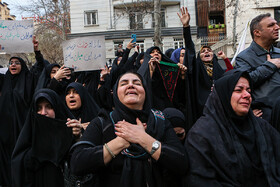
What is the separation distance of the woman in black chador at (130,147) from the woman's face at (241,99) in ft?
1.76

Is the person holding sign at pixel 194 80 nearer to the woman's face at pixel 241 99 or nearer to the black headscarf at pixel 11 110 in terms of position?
the woman's face at pixel 241 99

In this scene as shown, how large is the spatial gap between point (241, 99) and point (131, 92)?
2.81ft

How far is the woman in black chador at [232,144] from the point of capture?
1891 mm

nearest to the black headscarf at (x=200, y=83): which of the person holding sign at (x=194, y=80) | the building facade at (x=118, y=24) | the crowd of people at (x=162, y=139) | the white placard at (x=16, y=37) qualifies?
the person holding sign at (x=194, y=80)

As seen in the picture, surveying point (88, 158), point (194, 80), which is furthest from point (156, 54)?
point (88, 158)

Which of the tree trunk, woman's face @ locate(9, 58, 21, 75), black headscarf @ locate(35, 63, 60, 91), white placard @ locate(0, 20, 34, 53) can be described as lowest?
black headscarf @ locate(35, 63, 60, 91)

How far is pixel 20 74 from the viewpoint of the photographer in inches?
181

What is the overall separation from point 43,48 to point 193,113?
22320 mm

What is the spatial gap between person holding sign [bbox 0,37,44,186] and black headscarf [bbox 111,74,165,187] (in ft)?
9.52

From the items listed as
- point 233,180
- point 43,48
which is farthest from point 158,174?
point 43,48

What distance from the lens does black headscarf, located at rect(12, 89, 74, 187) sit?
7.87 feet

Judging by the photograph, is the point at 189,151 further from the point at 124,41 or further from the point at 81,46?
the point at 124,41

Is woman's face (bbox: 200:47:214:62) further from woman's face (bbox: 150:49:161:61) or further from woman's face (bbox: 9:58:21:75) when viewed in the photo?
woman's face (bbox: 9:58:21:75)

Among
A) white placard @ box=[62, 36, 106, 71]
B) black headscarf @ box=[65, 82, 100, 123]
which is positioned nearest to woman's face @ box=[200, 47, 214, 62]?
white placard @ box=[62, 36, 106, 71]
